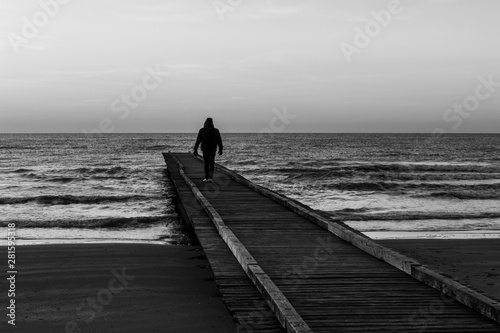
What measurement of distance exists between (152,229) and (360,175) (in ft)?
73.9

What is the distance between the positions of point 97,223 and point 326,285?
372 inches

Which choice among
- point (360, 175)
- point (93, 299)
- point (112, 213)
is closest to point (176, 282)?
point (93, 299)

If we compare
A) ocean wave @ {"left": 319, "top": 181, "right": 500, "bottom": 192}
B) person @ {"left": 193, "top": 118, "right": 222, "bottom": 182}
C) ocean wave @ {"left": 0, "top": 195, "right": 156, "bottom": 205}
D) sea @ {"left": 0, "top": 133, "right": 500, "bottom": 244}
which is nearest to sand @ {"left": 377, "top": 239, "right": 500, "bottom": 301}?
sea @ {"left": 0, "top": 133, "right": 500, "bottom": 244}

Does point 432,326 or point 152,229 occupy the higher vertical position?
point 432,326

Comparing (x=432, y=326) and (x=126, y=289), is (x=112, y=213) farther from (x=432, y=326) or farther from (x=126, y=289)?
(x=432, y=326)

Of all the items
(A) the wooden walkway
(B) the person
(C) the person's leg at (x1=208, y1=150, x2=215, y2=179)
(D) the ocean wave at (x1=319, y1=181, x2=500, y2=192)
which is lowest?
(D) the ocean wave at (x1=319, y1=181, x2=500, y2=192)

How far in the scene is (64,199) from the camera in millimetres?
19422

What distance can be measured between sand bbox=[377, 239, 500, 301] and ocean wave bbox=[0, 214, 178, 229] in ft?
20.2

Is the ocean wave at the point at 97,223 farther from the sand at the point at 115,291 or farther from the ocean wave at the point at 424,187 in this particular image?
the ocean wave at the point at 424,187

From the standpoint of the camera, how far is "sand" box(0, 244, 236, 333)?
5.76 m

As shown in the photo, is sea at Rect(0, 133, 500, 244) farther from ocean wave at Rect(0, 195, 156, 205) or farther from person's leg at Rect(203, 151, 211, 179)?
person's leg at Rect(203, 151, 211, 179)

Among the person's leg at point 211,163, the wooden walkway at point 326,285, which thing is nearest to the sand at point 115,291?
the wooden walkway at point 326,285

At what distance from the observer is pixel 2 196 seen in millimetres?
20438

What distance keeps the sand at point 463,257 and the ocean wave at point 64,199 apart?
37.6 feet
